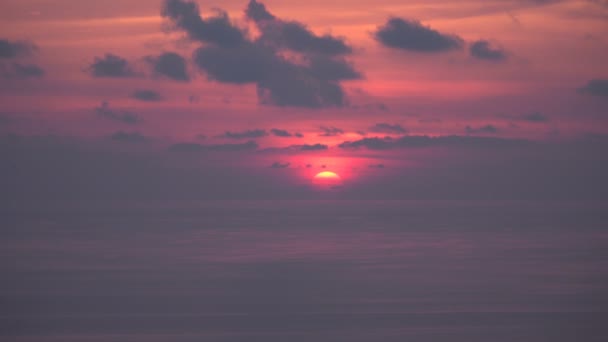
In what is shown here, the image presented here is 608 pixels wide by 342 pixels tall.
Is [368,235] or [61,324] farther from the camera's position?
[368,235]

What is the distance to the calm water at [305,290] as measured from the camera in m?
19.0

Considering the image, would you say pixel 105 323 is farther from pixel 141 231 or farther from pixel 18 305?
pixel 141 231

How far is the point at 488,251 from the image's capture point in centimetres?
3606

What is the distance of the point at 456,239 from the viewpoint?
43875 millimetres

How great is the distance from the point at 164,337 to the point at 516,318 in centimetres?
1038

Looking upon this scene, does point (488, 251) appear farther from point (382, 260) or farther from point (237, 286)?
point (237, 286)

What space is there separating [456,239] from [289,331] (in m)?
26.8

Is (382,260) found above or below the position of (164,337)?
above

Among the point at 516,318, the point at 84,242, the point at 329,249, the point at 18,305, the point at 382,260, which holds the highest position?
the point at 84,242

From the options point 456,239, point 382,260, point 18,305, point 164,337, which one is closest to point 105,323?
point 164,337

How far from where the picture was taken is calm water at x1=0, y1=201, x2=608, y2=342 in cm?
1897

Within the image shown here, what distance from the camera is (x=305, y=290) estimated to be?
24.6m

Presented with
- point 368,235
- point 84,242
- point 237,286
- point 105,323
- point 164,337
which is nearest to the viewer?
point 164,337

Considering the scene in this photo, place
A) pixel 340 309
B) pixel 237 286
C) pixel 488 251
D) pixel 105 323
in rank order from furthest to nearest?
pixel 488 251 < pixel 237 286 < pixel 340 309 < pixel 105 323
